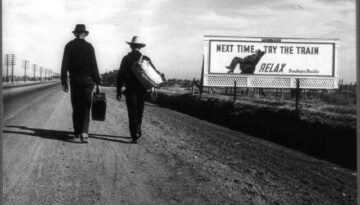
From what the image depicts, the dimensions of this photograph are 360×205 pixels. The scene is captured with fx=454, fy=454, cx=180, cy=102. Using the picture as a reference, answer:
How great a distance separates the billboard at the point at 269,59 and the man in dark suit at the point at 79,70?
17.6 meters

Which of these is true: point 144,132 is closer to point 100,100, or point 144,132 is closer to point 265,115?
point 100,100

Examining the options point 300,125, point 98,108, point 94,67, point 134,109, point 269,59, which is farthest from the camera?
point 269,59

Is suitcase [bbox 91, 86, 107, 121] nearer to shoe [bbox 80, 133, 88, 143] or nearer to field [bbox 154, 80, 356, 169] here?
shoe [bbox 80, 133, 88, 143]

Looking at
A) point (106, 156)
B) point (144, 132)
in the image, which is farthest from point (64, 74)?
point (144, 132)

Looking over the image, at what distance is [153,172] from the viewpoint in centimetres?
611

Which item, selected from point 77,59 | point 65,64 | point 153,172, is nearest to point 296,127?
point 77,59

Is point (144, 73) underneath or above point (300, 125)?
above

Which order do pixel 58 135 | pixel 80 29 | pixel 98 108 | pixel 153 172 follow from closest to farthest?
1. pixel 153 172
2. pixel 80 29
3. pixel 58 135
4. pixel 98 108

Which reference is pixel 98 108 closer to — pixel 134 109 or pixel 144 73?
pixel 134 109

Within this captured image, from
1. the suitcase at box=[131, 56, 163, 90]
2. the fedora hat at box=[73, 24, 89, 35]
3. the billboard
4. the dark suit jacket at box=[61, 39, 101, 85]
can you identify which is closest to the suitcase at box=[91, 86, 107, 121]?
the dark suit jacket at box=[61, 39, 101, 85]

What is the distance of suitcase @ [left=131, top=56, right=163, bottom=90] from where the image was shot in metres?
8.34

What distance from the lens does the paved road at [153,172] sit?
496cm

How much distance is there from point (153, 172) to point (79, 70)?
115 inches

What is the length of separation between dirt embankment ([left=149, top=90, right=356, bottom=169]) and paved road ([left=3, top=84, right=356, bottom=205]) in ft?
4.24
